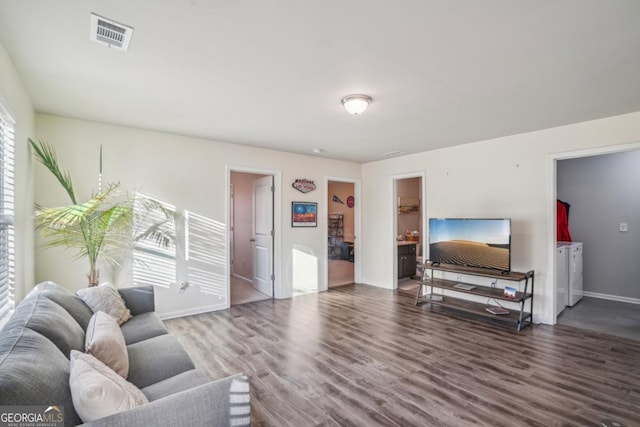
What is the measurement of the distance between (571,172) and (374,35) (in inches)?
217

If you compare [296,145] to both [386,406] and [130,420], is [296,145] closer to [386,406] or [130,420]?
[386,406]

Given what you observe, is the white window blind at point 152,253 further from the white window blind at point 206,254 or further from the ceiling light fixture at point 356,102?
the ceiling light fixture at point 356,102

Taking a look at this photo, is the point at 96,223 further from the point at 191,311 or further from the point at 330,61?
the point at 330,61

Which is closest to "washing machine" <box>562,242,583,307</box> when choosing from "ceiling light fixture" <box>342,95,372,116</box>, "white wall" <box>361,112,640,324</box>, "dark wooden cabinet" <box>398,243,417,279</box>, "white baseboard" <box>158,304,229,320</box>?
"white wall" <box>361,112,640,324</box>

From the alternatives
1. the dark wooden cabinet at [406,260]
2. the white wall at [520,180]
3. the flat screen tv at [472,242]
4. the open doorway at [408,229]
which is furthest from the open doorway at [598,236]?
the dark wooden cabinet at [406,260]

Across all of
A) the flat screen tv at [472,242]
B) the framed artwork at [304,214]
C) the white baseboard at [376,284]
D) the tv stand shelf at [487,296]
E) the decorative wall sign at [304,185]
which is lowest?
the white baseboard at [376,284]

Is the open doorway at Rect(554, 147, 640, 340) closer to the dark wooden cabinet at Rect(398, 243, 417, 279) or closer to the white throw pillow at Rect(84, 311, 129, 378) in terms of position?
the dark wooden cabinet at Rect(398, 243, 417, 279)

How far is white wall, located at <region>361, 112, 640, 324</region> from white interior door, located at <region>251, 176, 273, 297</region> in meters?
2.63

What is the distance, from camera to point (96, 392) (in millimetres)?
1177

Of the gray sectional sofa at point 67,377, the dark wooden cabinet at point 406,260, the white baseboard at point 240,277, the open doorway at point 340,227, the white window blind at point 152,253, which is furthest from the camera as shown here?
the open doorway at point 340,227

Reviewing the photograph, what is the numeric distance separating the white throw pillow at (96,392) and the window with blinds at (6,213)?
1567 millimetres

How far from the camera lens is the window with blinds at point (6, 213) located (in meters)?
2.30

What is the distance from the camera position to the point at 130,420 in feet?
3.84

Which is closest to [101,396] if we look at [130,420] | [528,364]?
[130,420]
